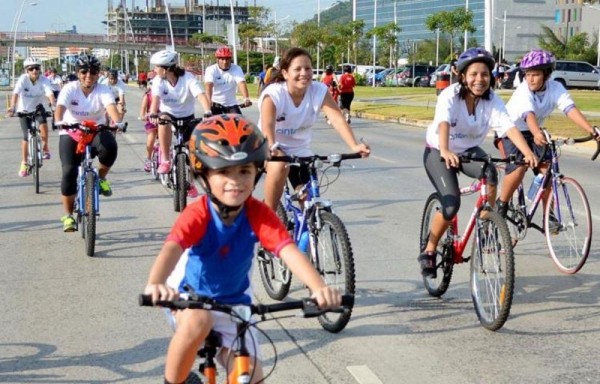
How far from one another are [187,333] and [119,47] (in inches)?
5577

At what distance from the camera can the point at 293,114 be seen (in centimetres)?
651

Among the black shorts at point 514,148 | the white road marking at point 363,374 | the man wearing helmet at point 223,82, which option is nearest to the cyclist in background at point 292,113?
the white road marking at point 363,374

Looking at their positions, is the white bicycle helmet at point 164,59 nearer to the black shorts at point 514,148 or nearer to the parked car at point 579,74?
the black shorts at point 514,148

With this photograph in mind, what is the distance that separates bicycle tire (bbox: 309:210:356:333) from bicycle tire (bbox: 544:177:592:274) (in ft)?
8.54

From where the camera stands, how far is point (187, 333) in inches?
129

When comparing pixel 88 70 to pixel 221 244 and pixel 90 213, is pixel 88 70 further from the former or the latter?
pixel 221 244

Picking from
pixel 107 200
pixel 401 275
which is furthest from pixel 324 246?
pixel 107 200

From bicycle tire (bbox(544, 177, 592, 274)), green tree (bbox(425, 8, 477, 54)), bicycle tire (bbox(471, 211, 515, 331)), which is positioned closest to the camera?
bicycle tire (bbox(471, 211, 515, 331))

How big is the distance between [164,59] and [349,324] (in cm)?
606

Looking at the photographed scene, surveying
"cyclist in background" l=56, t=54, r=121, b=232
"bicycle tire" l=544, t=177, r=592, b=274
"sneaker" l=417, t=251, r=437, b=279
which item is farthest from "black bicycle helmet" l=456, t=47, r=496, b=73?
"cyclist in background" l=56, t=54, r=121, b=232

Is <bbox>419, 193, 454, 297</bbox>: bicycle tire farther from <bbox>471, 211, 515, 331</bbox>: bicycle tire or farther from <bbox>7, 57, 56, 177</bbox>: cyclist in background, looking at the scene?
<bbox>7, 57, 56, 177</bbox>: cyclist in background

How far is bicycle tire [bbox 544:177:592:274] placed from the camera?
24.7 feet

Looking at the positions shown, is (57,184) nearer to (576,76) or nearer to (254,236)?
(254,236)

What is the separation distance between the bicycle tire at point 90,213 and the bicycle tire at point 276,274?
6.71 feet
